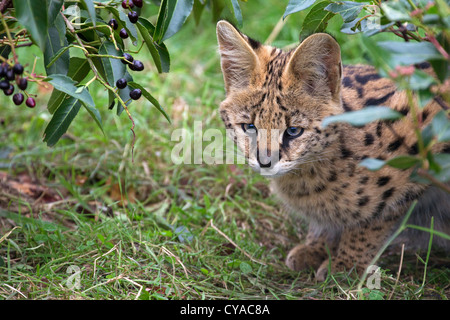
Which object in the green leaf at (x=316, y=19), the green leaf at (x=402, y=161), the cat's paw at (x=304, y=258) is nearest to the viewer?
the green leaf at (x=402, y=161)

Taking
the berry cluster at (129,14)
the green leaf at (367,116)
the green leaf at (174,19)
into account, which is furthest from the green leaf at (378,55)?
the berry cluster at (129,14)

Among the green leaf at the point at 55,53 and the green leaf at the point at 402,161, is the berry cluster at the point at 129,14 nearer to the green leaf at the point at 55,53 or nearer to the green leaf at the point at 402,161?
the green leaf at the point at 55,53

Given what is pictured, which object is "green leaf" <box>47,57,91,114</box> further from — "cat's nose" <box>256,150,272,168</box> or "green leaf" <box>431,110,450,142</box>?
"green leaf" <box>431,110,450,142</box>

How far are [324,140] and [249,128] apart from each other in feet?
1.36

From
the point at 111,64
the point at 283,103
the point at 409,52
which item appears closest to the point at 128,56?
the point at 111,64

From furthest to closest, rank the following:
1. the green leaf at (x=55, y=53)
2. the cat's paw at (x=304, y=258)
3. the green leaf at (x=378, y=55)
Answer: the cat's paw at (x=304, y=258) < the green leaf at (x=55, y=53) < the green leaf at (x=378, y=55)

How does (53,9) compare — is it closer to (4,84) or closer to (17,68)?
(17,68)

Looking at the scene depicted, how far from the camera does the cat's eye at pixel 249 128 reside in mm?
2913

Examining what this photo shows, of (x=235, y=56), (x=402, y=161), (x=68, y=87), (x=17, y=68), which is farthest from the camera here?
(x=235, y=56)

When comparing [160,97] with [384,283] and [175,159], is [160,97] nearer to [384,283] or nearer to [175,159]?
[175,159]

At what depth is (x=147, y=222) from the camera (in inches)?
136

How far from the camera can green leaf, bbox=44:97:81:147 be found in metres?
2.38

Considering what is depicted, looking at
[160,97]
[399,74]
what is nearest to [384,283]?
[399,74]

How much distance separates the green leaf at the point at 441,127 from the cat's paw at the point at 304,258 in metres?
1.78
